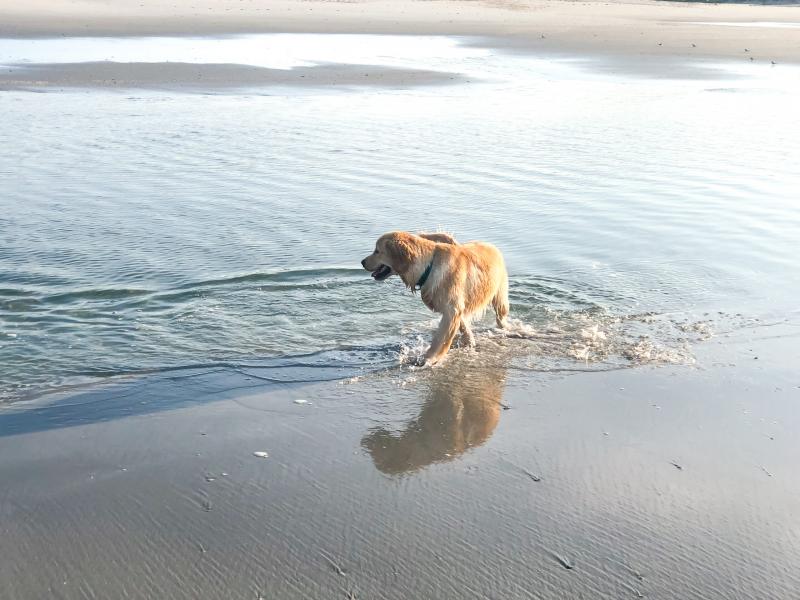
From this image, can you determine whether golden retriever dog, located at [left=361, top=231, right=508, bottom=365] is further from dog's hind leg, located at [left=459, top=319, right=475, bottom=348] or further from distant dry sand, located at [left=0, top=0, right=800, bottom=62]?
distant dry sand, located at [left=0, top=0, right=800, bottom=62]

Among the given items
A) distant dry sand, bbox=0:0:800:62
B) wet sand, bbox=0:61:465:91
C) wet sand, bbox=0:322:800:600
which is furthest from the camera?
distant dry sand, bbox=0:0:800:62

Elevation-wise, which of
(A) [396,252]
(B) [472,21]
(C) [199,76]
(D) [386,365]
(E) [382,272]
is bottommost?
(D) [386,365]

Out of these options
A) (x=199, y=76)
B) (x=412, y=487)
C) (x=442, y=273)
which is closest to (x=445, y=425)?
(x=412, y=487)

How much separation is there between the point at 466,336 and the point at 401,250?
3.13 ft

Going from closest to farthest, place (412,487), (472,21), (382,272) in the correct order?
(412,487) < (382,272) < (472,21)

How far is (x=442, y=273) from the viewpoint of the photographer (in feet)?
22.7

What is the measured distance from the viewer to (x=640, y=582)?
4090 mm

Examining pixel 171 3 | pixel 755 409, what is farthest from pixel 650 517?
pixel 171 3

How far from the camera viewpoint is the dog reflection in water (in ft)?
17.3

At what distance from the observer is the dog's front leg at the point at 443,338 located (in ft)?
22.4

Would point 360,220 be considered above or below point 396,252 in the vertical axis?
below

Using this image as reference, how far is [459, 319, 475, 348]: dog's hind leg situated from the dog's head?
0.70 meters

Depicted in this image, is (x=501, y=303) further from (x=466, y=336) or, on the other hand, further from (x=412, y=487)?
(x=412, y=487)

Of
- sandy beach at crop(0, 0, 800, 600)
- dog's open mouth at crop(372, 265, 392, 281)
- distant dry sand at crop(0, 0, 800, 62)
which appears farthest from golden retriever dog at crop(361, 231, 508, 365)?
distant dry sand at crop(0, 0, 800, 62)
